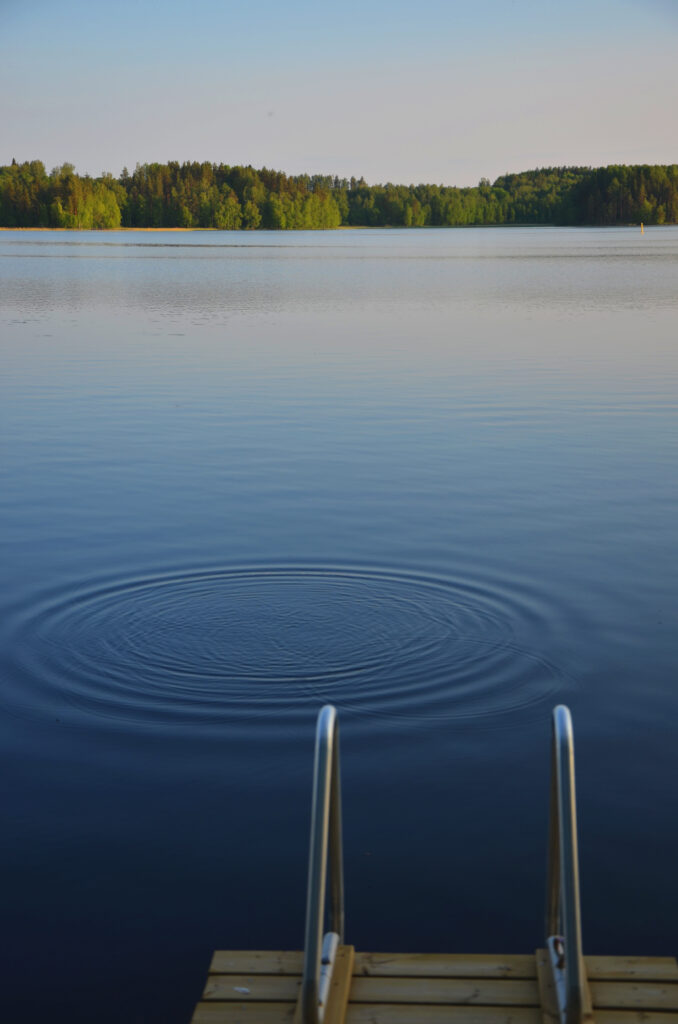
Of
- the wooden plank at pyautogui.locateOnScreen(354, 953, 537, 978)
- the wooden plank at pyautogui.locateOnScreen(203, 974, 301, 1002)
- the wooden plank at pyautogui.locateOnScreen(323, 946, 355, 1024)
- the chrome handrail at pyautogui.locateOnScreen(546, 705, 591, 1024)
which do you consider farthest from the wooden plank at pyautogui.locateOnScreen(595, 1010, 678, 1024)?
the wooden plank at pyautogui.locateOnScreen(203, 974, 301, 1002)

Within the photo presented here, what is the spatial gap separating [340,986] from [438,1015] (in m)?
0.42

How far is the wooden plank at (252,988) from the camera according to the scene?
4742 millimetres

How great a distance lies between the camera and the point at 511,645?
32.4 ft

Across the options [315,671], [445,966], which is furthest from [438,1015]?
[315,671]

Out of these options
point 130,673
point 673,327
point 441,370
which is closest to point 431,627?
point 130,673

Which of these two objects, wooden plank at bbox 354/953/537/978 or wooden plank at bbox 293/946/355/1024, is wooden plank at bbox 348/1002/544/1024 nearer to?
wooden plank at bbox 293/946/355/1024

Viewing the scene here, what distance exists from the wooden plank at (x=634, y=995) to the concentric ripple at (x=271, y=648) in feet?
12.2

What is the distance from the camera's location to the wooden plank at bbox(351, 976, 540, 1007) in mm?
4777

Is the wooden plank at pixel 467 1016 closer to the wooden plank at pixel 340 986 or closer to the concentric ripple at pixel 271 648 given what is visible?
the wooden plank at pixel 340 986

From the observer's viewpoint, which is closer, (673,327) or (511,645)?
(511,645)

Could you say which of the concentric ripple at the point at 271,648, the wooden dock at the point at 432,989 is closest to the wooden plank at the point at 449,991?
the wooden dock at the point at 432,989

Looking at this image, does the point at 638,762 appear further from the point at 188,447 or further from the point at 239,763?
the point at 188,447

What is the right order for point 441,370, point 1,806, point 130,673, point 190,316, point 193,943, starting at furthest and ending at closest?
point 190,316
point 441,370
point 130,673
point 1,806
point 193,943

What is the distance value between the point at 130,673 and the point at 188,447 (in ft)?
33.2
